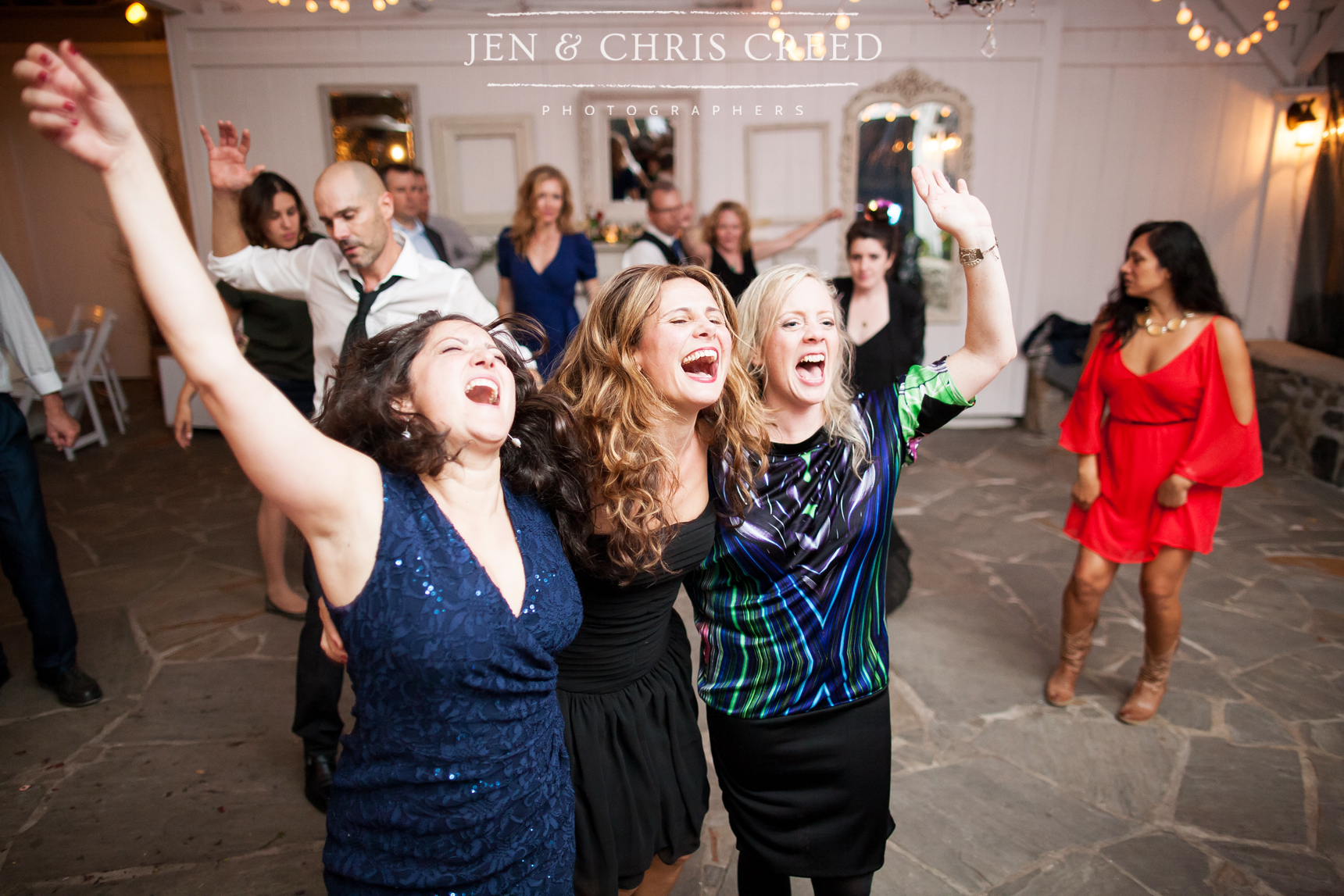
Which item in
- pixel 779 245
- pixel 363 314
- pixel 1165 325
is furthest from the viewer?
pixel 779 245

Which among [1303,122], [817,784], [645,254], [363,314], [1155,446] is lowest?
[817,784]

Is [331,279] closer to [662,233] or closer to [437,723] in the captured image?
[437,723]

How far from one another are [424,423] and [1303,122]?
24.9ft

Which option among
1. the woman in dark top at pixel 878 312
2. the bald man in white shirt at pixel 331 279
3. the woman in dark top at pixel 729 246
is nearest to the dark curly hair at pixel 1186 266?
the woman in dark top at pixel 878 312

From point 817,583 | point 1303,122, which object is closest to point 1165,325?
point 817,583

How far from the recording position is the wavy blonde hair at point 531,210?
399 cm

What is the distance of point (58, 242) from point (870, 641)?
9345mm

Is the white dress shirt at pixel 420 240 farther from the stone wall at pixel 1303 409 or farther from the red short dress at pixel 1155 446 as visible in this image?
the stone wall at pixel 1303 409

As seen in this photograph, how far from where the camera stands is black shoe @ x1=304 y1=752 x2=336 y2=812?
99.9 inches

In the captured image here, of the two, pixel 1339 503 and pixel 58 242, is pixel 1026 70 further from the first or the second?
pixel 58 242

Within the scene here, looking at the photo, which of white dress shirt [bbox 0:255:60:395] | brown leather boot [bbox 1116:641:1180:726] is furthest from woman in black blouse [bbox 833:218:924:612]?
white dress shirt [bbox 0:255:60:395]

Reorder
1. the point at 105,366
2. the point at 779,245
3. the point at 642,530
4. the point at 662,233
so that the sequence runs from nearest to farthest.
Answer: the point at 642,530, the point at 662,233, the point at 779,245, the point at 105,366

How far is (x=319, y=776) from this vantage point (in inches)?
100

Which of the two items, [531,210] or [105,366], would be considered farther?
[105,366]
